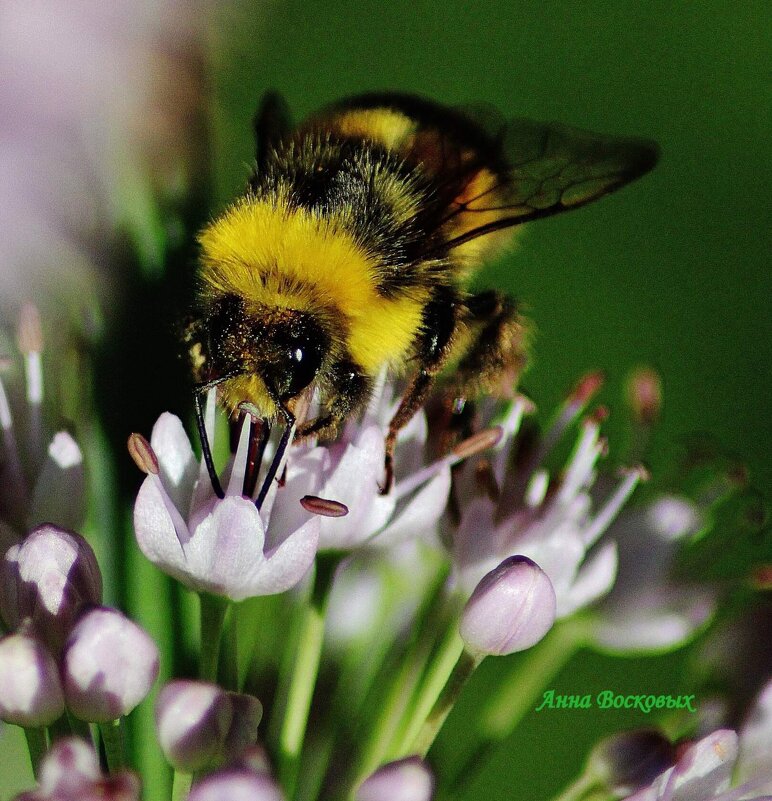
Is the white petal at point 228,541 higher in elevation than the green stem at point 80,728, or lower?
higher

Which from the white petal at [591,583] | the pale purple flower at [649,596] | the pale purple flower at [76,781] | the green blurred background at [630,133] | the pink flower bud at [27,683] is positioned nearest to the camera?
the pale purple flower at [76,781]

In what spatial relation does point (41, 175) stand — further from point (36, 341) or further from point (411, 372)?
point (411, 372)

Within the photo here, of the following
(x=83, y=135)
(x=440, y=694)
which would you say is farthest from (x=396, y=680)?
(x=83, y=135)

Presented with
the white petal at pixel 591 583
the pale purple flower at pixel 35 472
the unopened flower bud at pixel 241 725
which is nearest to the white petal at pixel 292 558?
the unopened flower bud at pixel 241 725

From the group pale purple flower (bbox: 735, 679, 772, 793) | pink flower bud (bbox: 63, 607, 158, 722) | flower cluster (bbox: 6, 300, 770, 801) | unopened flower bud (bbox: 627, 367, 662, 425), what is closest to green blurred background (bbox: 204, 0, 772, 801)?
unopened flower bud (bbox: 627, 367, 662, 425)

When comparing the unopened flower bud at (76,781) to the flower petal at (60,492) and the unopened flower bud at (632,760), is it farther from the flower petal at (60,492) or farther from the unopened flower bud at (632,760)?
the unopened flower bud at (632,760)

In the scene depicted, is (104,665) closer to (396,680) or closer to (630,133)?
(396,680)
